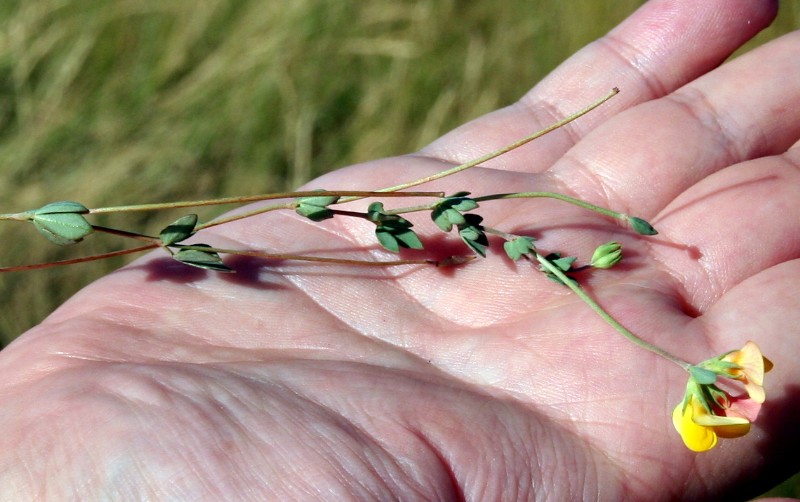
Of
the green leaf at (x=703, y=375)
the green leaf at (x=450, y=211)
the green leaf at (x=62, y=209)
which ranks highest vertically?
the green leaf at (x=62, y=209)

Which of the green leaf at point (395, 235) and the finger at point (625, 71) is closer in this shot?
the green leaf at point (395, 235)

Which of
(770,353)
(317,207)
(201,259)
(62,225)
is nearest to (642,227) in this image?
(770,353)

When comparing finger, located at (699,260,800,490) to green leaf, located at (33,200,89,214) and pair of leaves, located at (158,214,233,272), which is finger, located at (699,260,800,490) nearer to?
pair of leaves, located at (158,214,233,272)

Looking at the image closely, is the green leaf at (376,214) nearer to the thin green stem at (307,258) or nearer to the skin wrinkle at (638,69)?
the thin green stem at (307,258)

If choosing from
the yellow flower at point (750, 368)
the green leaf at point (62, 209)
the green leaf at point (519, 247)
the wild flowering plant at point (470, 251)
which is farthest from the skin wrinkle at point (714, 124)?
the green leaf at point (62, 209)

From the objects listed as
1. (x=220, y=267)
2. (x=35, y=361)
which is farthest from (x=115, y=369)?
(x=220, y=267)

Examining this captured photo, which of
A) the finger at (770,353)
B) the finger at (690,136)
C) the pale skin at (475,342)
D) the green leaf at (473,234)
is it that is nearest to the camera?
the pale skin at (475,342)
